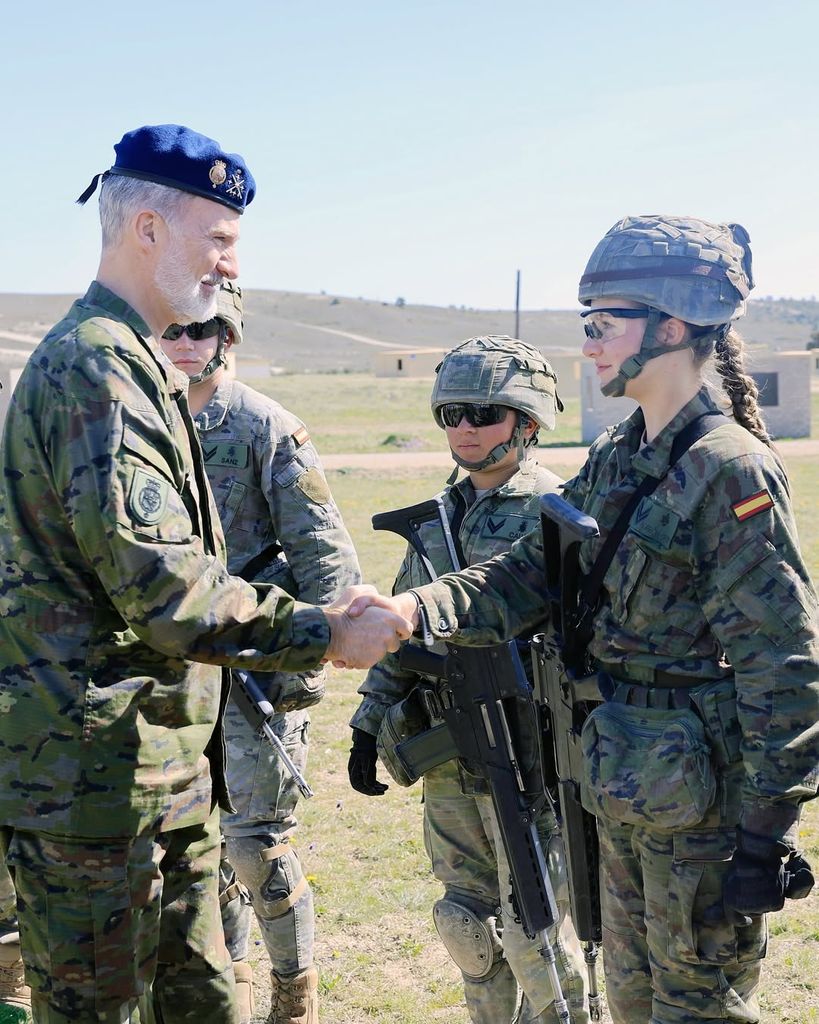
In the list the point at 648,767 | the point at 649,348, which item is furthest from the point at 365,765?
the point at 649,348

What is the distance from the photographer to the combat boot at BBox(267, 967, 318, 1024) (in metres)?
4.53

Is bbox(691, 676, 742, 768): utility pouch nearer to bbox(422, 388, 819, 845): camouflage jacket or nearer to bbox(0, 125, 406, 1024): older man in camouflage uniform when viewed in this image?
bbox(422, 388, 819, 845): camouflage jacket

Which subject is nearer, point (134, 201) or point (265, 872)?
point (134, 201)

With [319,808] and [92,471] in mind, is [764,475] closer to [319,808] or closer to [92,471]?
[92,471]

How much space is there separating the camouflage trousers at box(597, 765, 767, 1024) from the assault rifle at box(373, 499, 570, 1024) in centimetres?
49

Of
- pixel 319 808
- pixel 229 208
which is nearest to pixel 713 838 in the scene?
pixel 229 208

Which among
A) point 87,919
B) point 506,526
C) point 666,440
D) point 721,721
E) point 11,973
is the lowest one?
point 11,973

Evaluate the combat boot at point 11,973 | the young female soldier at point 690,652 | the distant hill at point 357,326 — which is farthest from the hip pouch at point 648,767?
the distant hill at point 357,326

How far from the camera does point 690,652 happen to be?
3.20 m

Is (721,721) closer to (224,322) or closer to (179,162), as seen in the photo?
(179,162)

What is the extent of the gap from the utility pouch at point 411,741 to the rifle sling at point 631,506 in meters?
0.89

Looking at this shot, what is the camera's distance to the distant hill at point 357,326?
4198 inches

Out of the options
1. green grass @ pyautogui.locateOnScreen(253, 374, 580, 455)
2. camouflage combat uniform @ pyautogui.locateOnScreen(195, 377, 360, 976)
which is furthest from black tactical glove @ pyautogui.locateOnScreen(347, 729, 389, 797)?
green grass @ pyautogui.locateOnScreen(253, 374, 580, 455)

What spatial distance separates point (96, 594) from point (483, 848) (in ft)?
6.22
